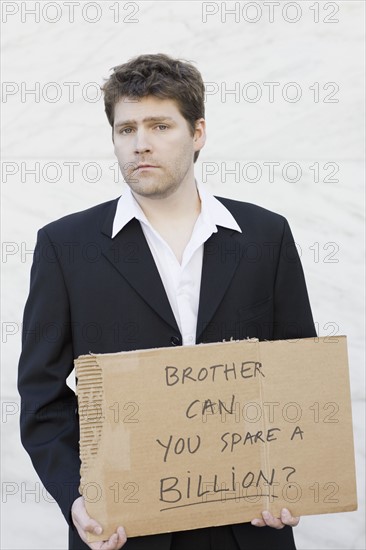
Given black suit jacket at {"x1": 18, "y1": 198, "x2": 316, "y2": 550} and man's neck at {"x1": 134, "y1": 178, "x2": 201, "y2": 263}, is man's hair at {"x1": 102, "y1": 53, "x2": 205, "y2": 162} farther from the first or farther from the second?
black suit jacket at {"x1": 18, "y1": 198, "x2": 316, "y2": 550}

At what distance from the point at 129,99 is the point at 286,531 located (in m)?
0.98

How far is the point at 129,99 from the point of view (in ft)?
5.82

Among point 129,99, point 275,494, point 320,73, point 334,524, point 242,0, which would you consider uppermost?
point 242,0

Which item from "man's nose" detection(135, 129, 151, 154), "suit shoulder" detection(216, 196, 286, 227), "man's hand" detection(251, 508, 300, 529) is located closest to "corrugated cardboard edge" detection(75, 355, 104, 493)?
"man's hand" detection(251, 508, 300, 529)

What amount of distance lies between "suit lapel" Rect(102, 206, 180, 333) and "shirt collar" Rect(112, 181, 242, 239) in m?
0.01

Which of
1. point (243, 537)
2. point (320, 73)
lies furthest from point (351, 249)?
point (243, 537)

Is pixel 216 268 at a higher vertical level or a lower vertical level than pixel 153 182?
lower

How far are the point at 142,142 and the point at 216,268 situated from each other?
302mm

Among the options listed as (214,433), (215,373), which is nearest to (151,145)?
(215,373)

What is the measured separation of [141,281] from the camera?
1729 millimetres

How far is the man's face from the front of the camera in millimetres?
1728

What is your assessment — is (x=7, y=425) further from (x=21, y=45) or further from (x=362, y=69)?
(x=362, y=69)

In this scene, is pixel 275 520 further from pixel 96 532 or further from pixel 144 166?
pixel 144 166

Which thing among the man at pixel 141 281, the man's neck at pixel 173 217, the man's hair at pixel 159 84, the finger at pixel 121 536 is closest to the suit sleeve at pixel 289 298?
the man at pixel 141 281
